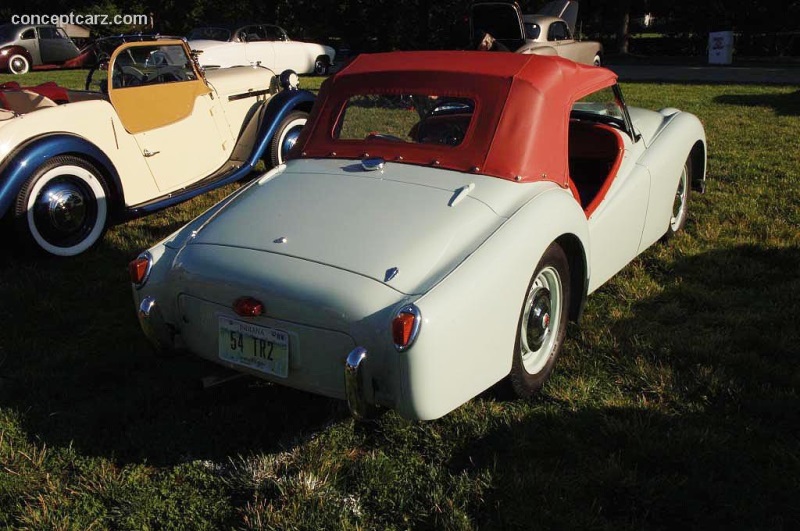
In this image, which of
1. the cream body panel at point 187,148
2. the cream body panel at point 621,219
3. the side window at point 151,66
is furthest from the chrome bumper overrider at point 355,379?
the side window at point 151,66

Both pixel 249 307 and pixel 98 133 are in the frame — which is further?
pixel 98 133

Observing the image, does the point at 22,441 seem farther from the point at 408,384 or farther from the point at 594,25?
the point at 594,25

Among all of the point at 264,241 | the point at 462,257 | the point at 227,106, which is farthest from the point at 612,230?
the point at 227,106

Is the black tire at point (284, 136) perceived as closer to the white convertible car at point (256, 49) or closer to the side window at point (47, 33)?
the white convertible car at point (256, 49)

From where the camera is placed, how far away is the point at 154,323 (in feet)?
9.62

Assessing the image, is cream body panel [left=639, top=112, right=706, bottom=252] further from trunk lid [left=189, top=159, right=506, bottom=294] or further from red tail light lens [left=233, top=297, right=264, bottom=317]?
red tail light lens [left=233, top=297, right=264, bottom=317]

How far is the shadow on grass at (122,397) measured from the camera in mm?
2863

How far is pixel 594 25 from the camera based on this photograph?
3142 cm

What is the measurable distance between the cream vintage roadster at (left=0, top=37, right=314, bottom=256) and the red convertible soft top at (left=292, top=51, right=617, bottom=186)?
2.08 metres

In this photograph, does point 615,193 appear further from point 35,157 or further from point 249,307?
point 35,157

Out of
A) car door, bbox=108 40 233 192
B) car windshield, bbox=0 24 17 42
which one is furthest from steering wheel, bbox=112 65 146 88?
car windshield, bbox=0 24 17 42

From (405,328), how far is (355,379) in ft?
0.80

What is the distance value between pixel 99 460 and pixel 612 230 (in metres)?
2.51

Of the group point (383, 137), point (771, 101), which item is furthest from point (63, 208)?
point (771, 101)
